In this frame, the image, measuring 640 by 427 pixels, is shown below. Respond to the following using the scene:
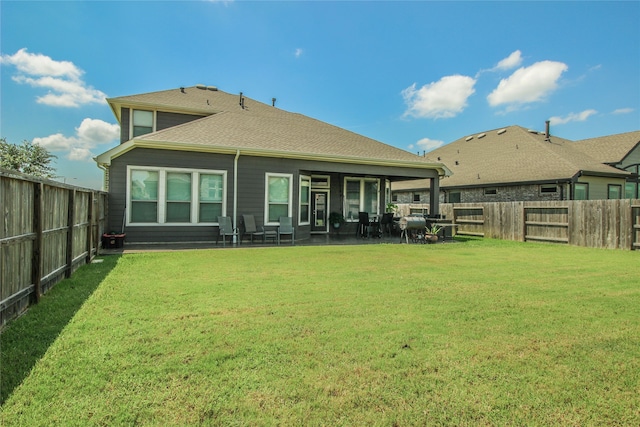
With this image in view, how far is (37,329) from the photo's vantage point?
3299mm

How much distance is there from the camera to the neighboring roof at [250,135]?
10.7 m

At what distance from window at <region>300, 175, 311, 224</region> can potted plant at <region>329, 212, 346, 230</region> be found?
5.69 ft

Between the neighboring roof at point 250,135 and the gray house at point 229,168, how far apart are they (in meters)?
0.04

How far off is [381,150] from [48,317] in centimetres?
1208

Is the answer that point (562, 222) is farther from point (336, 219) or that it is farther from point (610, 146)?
point (610, 146)

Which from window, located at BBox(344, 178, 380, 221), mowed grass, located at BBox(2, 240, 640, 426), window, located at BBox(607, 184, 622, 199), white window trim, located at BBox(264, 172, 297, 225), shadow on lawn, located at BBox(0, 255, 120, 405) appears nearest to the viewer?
mowed grass, located at BBox(2, 240, 640, 426)

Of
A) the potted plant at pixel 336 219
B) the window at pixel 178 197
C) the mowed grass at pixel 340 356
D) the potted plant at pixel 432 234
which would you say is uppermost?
the window at pixel 178 197

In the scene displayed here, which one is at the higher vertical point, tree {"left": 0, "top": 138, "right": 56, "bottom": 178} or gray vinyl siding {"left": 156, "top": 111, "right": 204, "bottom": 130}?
tree {"left": 0, "top": 138, "right": 56, "bottom": 178}

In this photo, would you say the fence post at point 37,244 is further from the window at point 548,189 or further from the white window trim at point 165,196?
the window at point 548,189

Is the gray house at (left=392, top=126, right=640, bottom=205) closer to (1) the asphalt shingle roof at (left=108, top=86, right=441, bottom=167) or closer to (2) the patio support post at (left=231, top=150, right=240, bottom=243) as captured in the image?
(1) the asphalt shingle roof at (left=108, top=86, right=441, bottom=167)

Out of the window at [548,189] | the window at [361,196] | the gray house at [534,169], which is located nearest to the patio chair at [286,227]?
the window at [361,196]

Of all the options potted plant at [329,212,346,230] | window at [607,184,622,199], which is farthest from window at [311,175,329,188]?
window at [607,184,622,199]

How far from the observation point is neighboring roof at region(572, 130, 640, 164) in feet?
64.3

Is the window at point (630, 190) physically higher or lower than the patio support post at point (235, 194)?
higher
